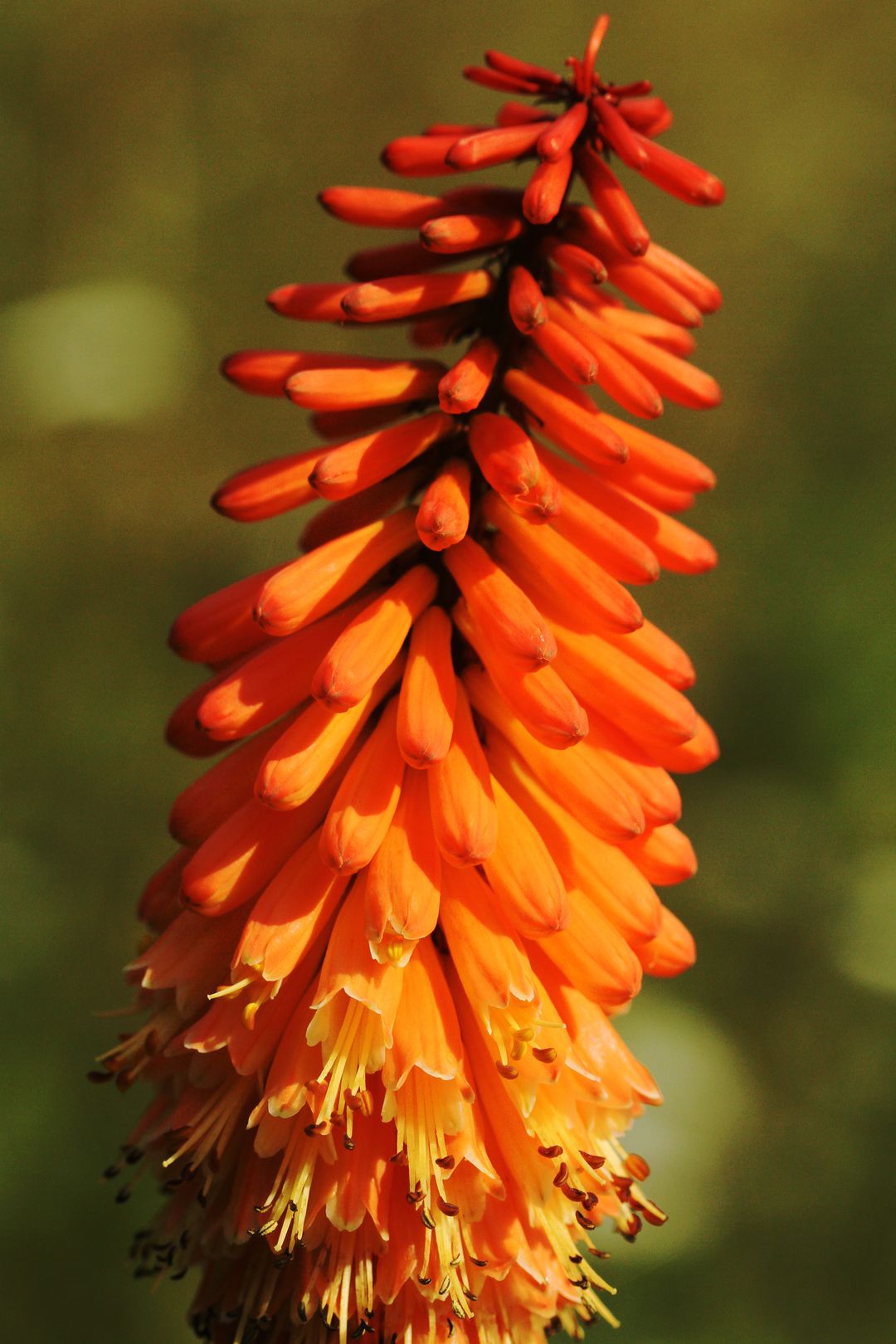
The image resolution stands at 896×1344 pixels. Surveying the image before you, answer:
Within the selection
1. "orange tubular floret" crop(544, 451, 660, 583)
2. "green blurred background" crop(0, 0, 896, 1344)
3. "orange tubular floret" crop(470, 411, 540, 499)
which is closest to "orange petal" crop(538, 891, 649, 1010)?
"orange tubular floret" crop(544, 451, 660, 583)

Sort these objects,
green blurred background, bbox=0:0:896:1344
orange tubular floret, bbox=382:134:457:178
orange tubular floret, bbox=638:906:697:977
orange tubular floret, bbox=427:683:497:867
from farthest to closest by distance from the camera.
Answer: green blurred background, bbox=0:0:896:1344 < orange tubular floret, bbox=638:906:697:977 < orange tubular floret, bbox=382:134:457:178 < orange tubular floret, bbox=427:683:497:867

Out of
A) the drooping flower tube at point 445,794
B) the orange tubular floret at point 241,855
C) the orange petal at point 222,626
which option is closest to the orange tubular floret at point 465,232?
the drooping flower tube at point 445,794

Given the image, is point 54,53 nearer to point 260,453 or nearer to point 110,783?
point 260,453

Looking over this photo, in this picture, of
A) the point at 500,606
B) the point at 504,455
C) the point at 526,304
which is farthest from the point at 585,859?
the point at 526,304

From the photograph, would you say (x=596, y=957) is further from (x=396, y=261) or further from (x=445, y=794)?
(x=396, y=261)

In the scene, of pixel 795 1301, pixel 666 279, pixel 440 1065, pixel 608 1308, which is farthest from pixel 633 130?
pixel 795 1301

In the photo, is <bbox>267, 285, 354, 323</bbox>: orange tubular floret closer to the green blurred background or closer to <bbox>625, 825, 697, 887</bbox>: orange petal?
<bbox>625, 825, 697, 887</bbox>: orange petal

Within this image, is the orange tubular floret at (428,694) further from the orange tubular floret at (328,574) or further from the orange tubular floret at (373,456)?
the orange tubular floret at (373,456)

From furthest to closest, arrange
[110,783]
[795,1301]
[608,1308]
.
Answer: [110,783], [795,1301], [608,1308]
